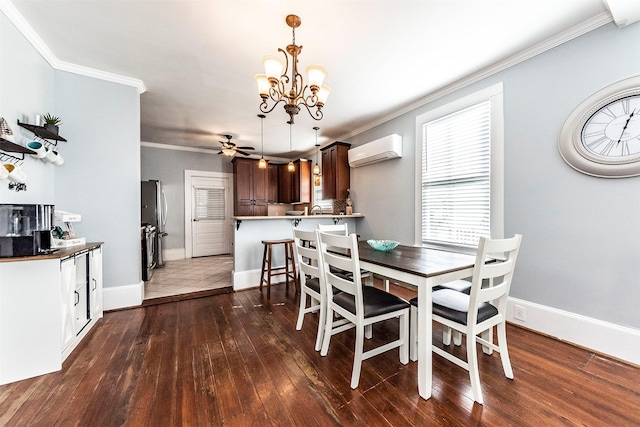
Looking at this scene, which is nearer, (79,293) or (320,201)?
(79,293)

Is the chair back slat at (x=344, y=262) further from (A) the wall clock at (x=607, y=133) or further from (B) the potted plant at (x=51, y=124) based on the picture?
(B) the potted plant at (x=51, y=124)

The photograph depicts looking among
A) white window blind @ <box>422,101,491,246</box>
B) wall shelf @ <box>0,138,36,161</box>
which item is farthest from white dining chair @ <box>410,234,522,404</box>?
wall shelf @ <box>0,138,36,161</box>

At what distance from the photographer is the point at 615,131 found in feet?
6.09

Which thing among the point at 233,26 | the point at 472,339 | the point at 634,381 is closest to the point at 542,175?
the point at 634,381

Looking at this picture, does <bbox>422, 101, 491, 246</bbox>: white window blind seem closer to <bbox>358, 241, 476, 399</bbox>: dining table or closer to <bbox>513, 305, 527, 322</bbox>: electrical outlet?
<bbox>513, 305, 527, 322</bbox>: electrical outlet

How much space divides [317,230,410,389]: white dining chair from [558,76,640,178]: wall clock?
1888 mm

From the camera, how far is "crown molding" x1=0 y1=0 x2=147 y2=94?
6.07 feet

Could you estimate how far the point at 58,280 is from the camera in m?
1.74

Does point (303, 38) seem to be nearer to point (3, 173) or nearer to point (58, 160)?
point (3, 173)

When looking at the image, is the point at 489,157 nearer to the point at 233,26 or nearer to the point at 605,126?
the point at 605,126

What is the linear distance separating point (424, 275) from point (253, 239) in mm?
2806

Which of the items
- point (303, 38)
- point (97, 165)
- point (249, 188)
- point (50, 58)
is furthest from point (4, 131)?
point (249, 188)

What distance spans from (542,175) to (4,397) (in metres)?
4.31

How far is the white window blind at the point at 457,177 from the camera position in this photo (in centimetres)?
272
